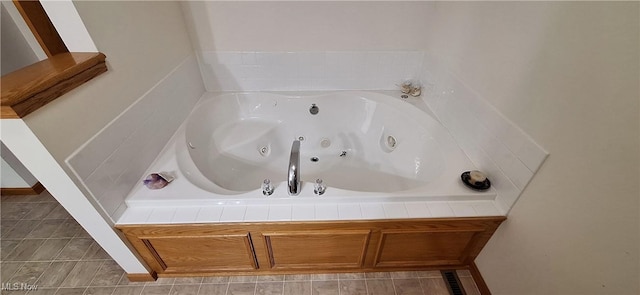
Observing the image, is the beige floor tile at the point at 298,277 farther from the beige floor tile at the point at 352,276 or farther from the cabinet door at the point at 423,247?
the cabinet door at the point at 423,247

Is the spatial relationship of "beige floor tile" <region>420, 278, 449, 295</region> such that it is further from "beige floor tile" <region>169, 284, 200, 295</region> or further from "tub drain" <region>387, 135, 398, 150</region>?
"beige floor tile" <region>169, 284, 200, 295</region>

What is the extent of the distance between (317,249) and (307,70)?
1.38 meters

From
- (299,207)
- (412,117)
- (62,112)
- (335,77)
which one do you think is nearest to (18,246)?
(62,112)

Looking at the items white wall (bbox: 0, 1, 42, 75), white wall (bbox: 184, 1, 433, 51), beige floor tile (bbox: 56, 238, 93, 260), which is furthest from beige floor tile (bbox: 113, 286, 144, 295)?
white wall (bbox: 184, 1, 433, 51)

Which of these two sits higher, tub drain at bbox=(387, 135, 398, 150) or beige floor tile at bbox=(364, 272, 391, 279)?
tub drain at bbox=(387, 135, 398, 150)

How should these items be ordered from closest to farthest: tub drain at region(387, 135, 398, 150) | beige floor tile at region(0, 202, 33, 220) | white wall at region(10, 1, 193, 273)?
white wall at region(10, 1, 193, 273) < beige floor tile at region(0, 202, 33, 220) < tub drain at region(387, 135, 398, 150)

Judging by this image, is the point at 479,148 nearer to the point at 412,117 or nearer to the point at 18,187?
the point at 412,117

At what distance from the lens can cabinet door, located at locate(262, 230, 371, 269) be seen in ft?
3.74

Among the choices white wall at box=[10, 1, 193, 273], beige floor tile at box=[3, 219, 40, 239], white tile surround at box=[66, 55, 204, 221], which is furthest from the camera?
beige floor tile at box=[3, 219, 40, 239]

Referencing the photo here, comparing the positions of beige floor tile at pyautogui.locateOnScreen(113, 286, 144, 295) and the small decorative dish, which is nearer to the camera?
the small decorative dish

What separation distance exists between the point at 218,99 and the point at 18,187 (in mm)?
1576

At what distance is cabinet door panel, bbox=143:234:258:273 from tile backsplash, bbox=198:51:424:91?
1316 mm

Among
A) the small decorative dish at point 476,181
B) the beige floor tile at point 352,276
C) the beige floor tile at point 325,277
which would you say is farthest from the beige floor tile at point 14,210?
the small decorative dish at point 476,181

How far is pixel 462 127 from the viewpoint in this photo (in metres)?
1.41
